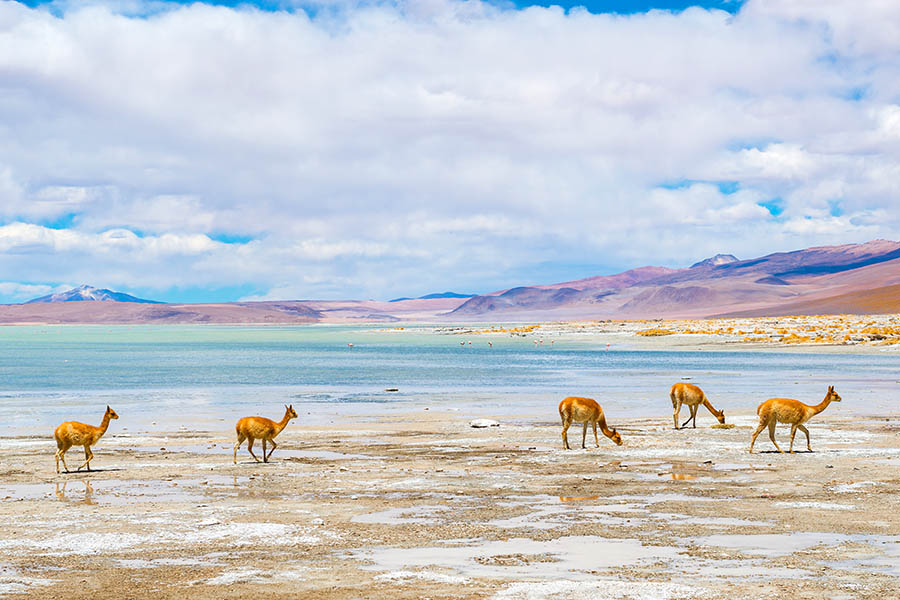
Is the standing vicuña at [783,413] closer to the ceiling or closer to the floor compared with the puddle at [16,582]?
closer to the ceiling

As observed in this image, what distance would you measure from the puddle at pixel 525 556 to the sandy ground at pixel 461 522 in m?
0.04

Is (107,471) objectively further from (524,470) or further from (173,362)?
(173,362)

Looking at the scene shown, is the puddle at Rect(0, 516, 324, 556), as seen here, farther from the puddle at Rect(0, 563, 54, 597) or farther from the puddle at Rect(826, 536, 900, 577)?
the puddle at Rect(826, 536, 900, 577)

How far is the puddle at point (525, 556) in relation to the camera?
1037cm

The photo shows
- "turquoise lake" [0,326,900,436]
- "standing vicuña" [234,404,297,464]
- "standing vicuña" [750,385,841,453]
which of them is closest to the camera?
"standing vicuña" [234,404,297,464]

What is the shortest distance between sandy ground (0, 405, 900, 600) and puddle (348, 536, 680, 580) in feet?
0.12

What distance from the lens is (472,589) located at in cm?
961

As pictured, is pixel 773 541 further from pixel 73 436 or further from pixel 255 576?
pixel 73 436

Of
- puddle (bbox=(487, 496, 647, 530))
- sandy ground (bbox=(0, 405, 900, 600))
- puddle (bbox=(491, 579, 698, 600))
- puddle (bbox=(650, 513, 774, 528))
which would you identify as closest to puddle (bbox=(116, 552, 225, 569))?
sandy ground (bbox=(0, 405, 900, 600))

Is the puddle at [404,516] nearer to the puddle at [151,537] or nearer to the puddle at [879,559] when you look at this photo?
the puddle at [151,537]

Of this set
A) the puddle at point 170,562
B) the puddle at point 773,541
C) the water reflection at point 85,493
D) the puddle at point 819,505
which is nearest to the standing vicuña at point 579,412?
the puddle at point 819,505

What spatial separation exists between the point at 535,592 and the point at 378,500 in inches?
226

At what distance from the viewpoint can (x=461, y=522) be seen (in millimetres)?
13023

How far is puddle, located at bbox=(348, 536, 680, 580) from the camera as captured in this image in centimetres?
1037
